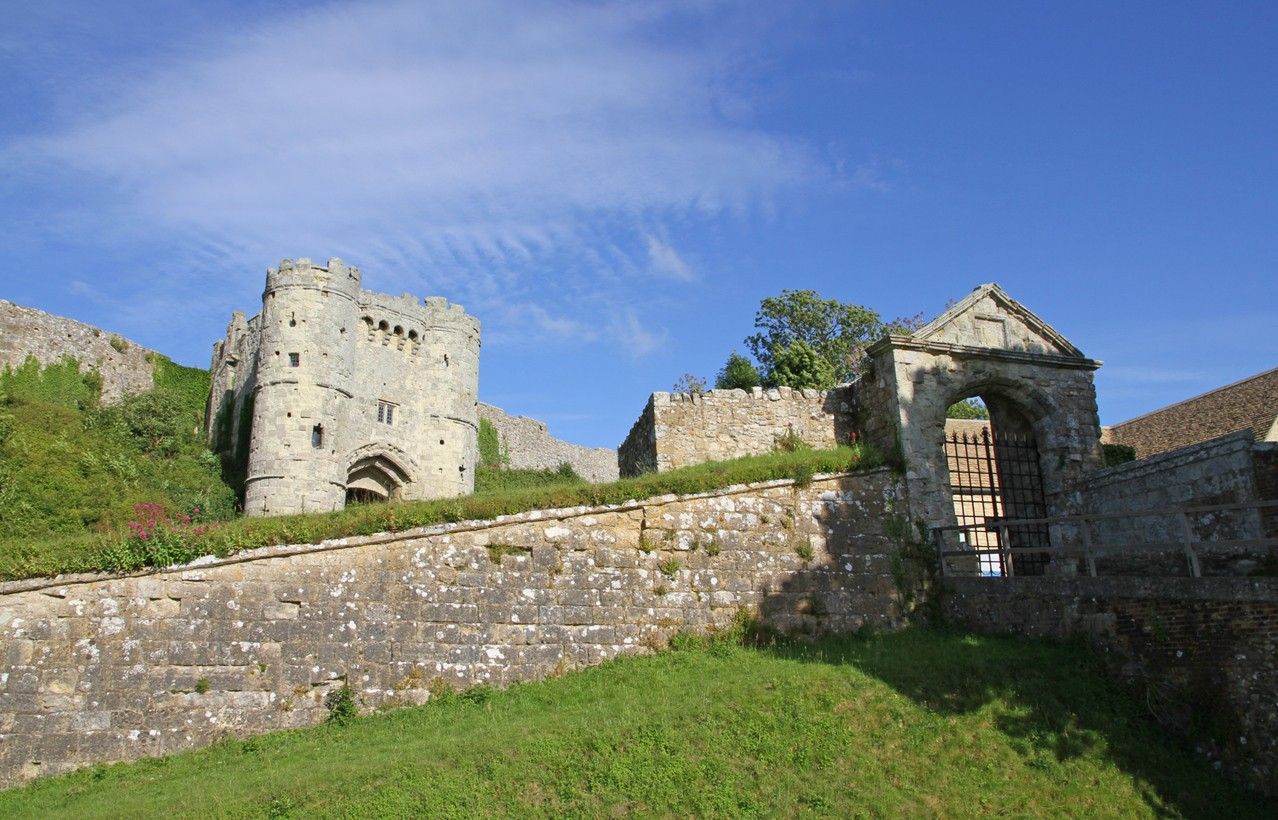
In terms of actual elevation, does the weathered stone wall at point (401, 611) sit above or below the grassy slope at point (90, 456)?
below

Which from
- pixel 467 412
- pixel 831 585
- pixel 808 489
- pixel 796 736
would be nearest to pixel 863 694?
pixel 796 736

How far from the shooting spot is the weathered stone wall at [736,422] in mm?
19828

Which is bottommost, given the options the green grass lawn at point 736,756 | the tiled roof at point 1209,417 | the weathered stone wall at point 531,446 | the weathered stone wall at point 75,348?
the green grass lawn at point 736,756

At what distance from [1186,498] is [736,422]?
853 centimetres

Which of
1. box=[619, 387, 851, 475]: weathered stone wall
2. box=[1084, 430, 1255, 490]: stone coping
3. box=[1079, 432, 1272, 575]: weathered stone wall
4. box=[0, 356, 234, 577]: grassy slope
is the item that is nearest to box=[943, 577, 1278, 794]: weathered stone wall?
box=[1079, 432, 1272, 575]: weathered stone wall

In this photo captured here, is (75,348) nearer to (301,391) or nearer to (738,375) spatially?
(301,391)

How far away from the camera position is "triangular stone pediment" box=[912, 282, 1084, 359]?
18.3m

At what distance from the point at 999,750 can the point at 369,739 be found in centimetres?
769

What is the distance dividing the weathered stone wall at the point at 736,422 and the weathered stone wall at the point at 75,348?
79.1 ft

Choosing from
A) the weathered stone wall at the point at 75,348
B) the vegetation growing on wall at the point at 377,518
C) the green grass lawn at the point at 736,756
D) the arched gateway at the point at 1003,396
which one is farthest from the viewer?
the weathered stone wall at the point at 75,348

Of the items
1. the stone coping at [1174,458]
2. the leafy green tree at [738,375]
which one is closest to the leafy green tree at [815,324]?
the leafy green tree at [738,375]

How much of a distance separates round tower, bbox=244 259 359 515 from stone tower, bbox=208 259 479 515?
31 mm

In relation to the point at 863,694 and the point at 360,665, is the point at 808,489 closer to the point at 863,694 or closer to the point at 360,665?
the point at 863,694

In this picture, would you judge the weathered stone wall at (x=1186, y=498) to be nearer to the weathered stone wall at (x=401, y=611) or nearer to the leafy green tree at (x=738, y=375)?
the weathered stone wall at (x=401, y=611)
